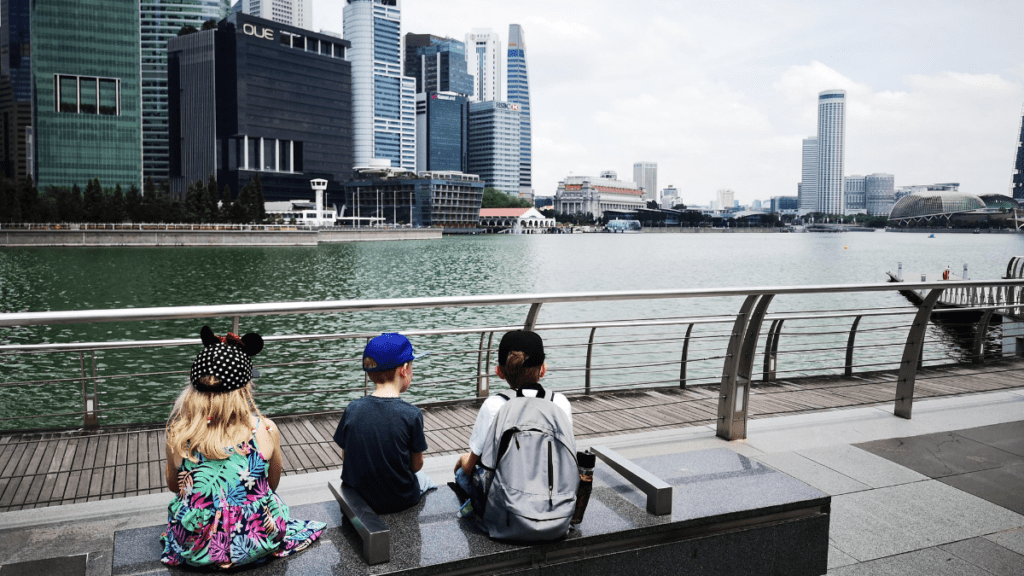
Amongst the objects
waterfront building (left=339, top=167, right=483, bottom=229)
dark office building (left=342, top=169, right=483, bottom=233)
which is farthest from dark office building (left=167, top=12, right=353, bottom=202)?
dark office building (left=342, top=169, right=483, bottom=233)

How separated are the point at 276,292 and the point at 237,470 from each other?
42559 mm

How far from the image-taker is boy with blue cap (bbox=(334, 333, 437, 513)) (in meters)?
3.31

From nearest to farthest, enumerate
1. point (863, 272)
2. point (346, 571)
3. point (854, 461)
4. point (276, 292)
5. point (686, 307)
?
point (346, 571)
point (854, 461)
point (686, 307)
point (276, 292)
point (863, 272)

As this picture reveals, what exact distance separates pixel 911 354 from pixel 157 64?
21293 cm

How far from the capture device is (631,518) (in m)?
3.31

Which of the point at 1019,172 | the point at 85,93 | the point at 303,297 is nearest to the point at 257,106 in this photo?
the point at 85,93

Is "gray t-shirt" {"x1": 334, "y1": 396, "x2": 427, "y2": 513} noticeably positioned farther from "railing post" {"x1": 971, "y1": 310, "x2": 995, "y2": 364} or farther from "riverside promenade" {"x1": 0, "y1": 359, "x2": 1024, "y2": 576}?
"railing post" {"x1": 971, "y1": 310, "x2": 995, "y2": 364}

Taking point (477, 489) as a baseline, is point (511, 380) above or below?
above

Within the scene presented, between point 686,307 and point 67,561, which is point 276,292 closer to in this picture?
point 686,307

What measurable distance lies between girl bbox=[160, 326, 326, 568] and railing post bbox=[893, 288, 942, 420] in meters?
5.68

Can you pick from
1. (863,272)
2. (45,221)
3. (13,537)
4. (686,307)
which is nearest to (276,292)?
(686,307)

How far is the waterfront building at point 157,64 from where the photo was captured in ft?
602

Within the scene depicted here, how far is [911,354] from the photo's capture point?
6637 millimetres

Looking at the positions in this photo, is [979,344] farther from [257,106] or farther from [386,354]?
[257,106]
